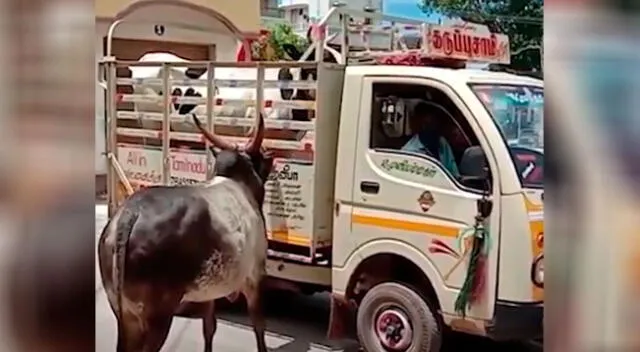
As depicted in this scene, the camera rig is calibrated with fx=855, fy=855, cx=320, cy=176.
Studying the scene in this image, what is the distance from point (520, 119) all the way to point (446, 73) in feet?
0.99

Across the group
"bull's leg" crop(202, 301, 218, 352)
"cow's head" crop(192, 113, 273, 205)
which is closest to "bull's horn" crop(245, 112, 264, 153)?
"cow's head" crop(192, 113, 273, 205)

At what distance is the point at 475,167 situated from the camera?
2.79m

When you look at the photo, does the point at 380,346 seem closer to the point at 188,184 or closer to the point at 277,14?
the point at 188,184

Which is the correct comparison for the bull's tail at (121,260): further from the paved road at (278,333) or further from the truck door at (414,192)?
the truck door at (414,192)

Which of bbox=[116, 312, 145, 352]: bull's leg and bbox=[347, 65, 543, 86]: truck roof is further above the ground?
bbox=[347, 65, 543, 86]: truck roof

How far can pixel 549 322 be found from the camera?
6.69ft

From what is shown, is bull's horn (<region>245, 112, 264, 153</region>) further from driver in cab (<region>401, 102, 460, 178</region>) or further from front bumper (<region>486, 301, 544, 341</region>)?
front bumper (<region>486, 301, 544, 341</region>)

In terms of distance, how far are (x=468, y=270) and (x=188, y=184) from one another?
102 cm

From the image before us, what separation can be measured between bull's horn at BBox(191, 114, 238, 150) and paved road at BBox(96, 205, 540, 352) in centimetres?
58

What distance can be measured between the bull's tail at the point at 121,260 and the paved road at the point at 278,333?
0.12 feet

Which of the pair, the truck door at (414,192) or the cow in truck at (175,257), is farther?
the truck door at (414,192)

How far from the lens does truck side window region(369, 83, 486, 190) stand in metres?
2.85

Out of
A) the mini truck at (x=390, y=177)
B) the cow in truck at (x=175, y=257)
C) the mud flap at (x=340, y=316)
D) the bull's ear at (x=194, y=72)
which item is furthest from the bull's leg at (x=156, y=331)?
the bull's ear at (x=194, y=72)

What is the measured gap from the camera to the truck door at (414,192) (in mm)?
2748
